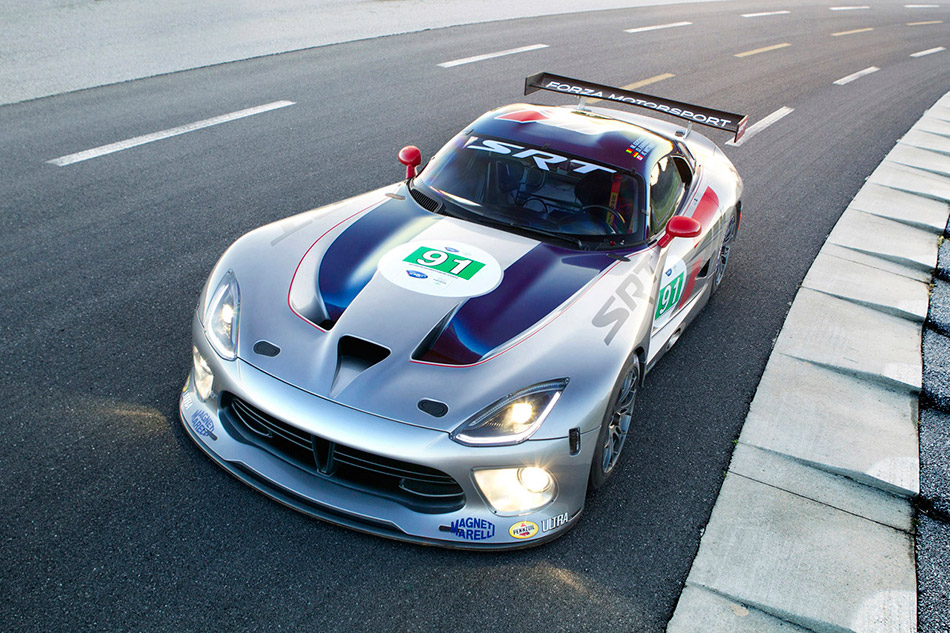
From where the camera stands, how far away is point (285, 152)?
7.36 m

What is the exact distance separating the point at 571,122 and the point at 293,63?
7018 mm

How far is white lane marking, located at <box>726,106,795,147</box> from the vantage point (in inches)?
375

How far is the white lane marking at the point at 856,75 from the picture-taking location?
1314 centimetres

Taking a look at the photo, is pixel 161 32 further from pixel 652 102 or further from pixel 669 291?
pixel 669 291

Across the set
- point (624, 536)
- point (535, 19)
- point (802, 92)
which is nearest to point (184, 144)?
point (624, 536)

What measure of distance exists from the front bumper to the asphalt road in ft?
0.46

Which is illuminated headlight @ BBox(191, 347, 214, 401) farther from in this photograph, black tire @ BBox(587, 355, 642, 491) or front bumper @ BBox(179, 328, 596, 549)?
black tire @ BBox(587, 355, 642, 491)

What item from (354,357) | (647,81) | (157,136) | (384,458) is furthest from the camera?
(647,81)

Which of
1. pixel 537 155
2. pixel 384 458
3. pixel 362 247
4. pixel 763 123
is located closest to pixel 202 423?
pixel 384 458

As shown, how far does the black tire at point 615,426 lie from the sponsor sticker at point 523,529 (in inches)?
13.8

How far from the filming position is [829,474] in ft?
12.6

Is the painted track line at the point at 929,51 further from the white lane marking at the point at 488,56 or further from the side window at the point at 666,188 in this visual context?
the side window at the point at 666,188

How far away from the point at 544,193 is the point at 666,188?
873mm

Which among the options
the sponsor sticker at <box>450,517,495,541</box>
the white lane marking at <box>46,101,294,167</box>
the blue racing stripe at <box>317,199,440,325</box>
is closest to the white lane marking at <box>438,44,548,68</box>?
the white lane marking at <box>46,101,294,167</box>
